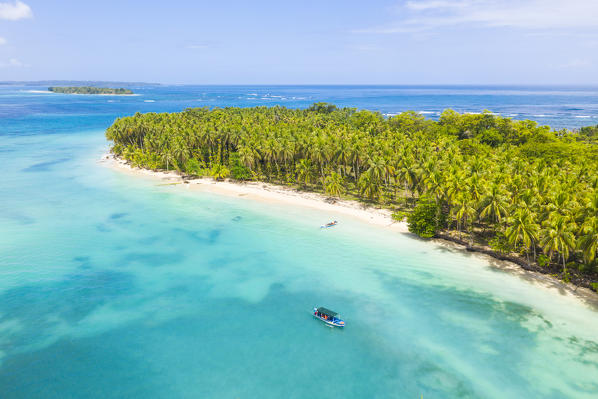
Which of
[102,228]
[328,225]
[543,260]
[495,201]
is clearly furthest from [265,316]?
[102,228]

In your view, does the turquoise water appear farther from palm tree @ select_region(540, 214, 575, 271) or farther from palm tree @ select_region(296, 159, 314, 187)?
palm tree @ select_region(296, 159, 314, 187)

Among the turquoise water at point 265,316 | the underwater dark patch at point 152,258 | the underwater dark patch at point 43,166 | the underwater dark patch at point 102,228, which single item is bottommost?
the turquoise water at point 265,316

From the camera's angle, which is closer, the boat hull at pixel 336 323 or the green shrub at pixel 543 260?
the boat hull at pixel 336 323

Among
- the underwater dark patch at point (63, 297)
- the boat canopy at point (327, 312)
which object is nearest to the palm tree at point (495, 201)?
the boat canopy at point (327, 312)

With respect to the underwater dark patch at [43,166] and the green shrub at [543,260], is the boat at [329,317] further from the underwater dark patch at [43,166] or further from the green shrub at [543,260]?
the underwater dark patch at [43,166]

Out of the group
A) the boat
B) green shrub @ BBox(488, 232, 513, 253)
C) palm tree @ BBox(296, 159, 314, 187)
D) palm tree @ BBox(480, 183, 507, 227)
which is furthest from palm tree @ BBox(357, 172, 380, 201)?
the boat

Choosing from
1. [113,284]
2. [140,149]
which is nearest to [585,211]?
[113,284]
